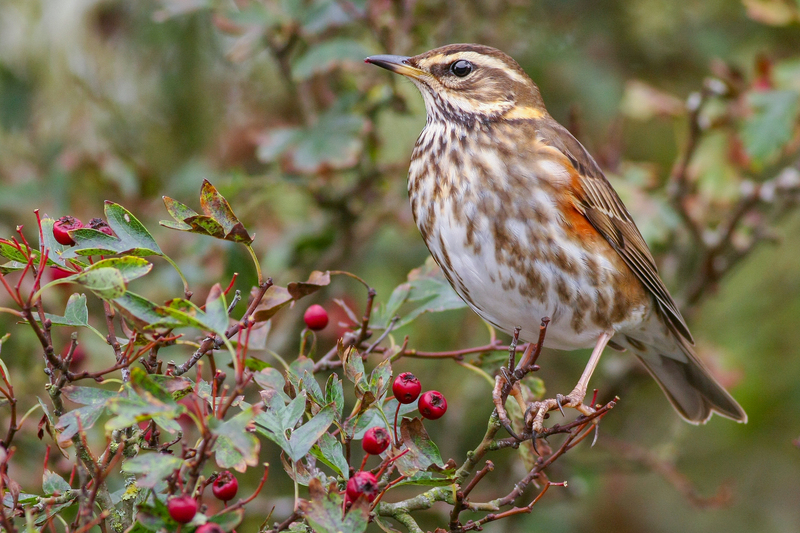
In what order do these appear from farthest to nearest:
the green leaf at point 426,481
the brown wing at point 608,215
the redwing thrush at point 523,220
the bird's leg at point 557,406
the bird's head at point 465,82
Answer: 1. the bird's head at point 465,82
2. the brown wing at point 608,215
3. the redwing thrush at point 523,220
4. the bird's leg at point 557,406
5. the green leaf at point 426,481

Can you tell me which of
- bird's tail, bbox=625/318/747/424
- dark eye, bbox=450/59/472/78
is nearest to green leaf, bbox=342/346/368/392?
dark eye, bbox=450/59/472/78

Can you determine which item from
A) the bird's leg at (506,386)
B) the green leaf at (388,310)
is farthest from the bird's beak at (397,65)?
the bird's leg at (506,386)

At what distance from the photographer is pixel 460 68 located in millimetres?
3521

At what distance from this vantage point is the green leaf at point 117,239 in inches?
73.6

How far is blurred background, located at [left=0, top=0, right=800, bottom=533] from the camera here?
390 centimetres

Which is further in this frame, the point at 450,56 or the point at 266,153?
the point at 266,153

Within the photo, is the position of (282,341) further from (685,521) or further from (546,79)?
(685,521)

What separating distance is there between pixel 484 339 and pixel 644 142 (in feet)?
6.14

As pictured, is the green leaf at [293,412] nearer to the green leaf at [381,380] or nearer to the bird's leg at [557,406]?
the green leaf at [381,380]

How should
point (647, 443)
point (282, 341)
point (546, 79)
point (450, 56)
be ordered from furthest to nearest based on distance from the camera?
1. point (647, 443)
2. point (546, 79)
3. point (282, 341)
4. point (450, 56)

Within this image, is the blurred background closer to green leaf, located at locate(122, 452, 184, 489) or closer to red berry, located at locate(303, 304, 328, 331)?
red berry, located at locate(303, 304, 328, 331)

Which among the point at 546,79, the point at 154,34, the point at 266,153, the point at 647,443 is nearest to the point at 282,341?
the point at 266,153

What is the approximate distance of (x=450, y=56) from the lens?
138 inches

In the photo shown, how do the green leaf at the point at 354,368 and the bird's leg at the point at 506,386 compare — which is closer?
the green leaf at the point at 354,368
